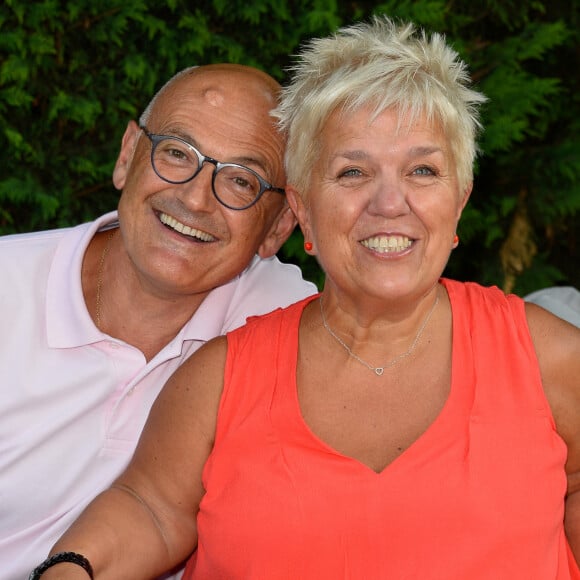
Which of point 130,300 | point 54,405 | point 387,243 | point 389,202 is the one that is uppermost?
point 389,202

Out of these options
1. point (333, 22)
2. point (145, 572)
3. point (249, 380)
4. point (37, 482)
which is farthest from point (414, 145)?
point (333, 22)

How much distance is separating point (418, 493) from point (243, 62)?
8.03ft

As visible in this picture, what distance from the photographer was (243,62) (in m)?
3.96

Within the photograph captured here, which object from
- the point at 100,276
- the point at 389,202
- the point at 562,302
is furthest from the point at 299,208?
the point at 562,302

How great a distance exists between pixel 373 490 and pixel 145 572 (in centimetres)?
64

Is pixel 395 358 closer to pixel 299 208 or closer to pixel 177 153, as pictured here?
pixel 299 208

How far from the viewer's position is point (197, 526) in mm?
2297

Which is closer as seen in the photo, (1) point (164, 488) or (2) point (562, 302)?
(1) point (164, 488)

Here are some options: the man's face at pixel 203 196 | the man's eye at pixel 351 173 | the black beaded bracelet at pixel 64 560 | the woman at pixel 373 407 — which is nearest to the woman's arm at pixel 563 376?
the woman at pixel 373 407

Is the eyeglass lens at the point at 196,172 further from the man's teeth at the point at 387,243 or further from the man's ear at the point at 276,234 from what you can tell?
the man's teeth at the point at 387,243

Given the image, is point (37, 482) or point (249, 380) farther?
point (37, 482)

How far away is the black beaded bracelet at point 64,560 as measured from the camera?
2.10m

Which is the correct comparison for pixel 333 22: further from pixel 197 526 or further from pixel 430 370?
pixel 197 526

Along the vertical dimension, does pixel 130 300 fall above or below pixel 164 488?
above
